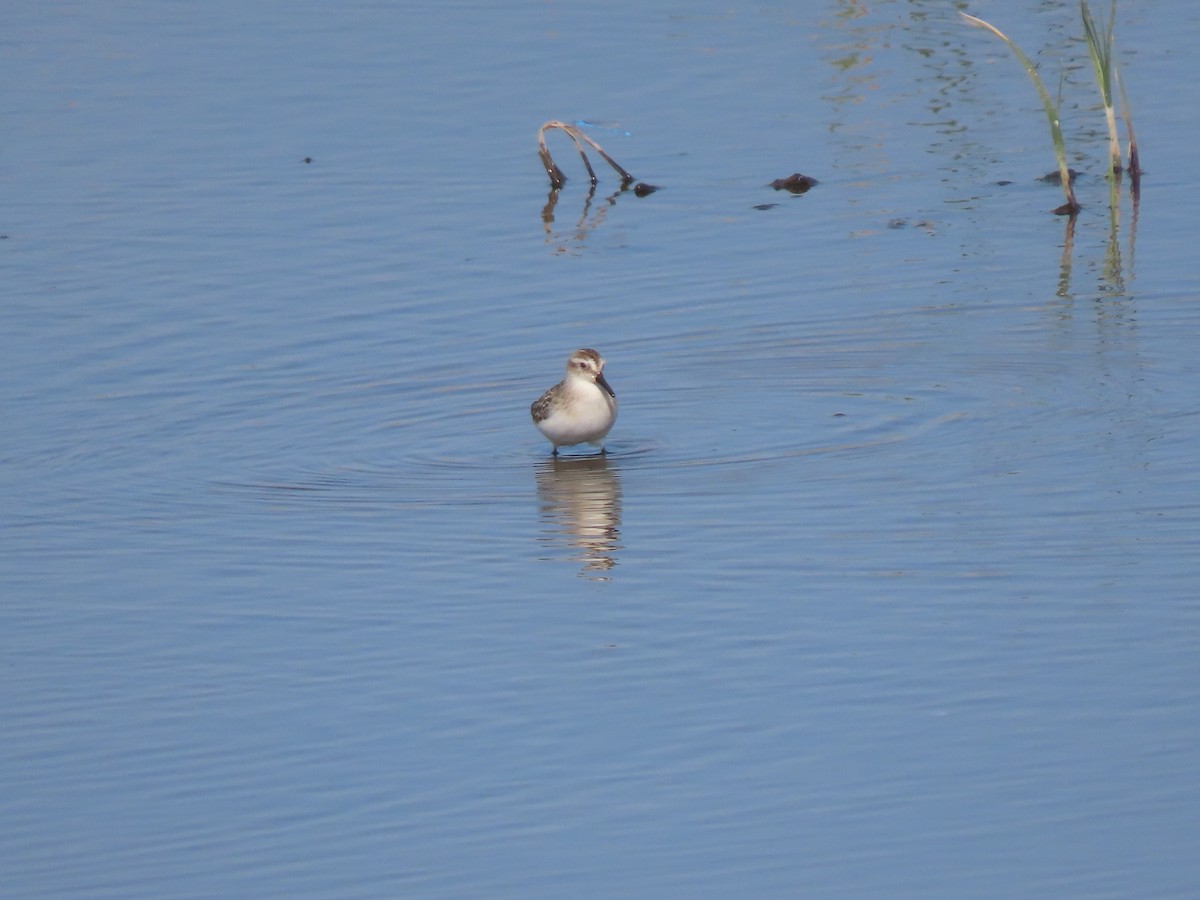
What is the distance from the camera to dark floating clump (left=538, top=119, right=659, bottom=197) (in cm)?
1888

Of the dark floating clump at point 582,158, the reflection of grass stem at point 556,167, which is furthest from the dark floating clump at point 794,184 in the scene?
the reflection of grass stem at point 556,167

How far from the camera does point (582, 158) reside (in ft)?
64.9

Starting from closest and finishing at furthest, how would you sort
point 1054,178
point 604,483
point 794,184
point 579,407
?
point 604,483, point 579,407, point 1054,178, point 794,184

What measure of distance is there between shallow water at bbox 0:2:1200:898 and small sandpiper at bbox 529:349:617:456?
25 cm

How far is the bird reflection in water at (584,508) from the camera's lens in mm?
10898

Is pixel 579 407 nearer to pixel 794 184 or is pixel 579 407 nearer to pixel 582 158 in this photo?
pixel 794 184

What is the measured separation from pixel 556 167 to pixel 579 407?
24.6 feet

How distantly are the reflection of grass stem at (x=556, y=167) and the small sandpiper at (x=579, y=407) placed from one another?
20.2ft

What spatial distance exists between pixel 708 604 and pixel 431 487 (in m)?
2.70

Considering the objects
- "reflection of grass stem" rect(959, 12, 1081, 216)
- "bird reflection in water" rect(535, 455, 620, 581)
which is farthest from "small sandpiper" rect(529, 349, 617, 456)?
"reflection of grass stem" rect(959, 12, 1081, 216)

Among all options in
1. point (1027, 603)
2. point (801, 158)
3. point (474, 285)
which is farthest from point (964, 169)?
point (1027, 603)

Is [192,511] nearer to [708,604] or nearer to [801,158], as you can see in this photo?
[708,604]

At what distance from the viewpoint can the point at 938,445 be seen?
484 inches

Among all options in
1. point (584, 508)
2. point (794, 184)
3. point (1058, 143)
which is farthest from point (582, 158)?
point (584, 508)
